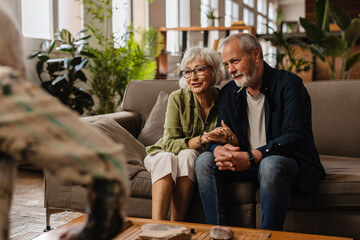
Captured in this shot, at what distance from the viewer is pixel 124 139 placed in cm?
252

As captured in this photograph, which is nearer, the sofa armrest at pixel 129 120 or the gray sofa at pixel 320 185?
the gray sofa at pixel 320 185

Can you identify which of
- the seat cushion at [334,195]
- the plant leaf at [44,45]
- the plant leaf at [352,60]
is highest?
the plant leaf at [44,45]

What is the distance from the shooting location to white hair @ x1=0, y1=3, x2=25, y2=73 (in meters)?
0.62

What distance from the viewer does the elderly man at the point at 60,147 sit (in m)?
0.54

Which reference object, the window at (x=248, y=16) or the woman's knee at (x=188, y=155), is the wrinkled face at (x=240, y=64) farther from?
the window at (x=248, y=16)

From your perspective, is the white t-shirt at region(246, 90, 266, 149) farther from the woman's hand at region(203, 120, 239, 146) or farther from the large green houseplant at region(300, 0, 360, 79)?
the large green houseplant at region(300, 0, 360, 79)

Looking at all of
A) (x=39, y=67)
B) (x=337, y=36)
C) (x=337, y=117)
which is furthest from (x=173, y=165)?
(x=337, y=36)

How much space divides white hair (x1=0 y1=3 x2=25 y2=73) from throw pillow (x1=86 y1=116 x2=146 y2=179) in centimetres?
173

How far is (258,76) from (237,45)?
0.19 meters

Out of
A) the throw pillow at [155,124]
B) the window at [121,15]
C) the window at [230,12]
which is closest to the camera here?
the throw pillow at [155,124]

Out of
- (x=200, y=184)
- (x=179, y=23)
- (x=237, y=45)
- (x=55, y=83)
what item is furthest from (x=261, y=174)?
(x=179, y=23)

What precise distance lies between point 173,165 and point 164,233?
77cm

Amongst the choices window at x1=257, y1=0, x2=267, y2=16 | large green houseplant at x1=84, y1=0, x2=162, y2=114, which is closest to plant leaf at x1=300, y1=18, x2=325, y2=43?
large green houseplant at x1=84, y1=0, x2=162, y2=114

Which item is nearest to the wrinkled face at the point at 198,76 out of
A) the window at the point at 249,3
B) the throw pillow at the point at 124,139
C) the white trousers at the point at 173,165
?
the white trousers at the point at 173,165
